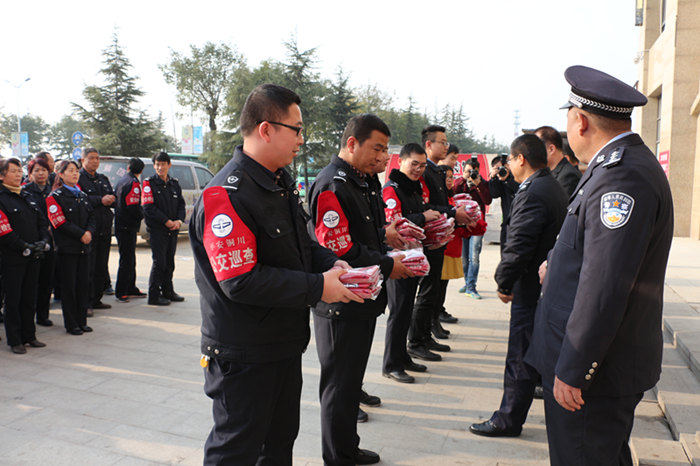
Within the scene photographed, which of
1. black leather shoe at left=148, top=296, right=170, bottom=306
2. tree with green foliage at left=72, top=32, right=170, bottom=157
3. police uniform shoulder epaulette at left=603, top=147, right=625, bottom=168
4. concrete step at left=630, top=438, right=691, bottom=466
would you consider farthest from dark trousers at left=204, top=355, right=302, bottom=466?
tree with green foliage at left=72, top=32, right=170, bottom=157

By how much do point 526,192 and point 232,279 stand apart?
239 cm

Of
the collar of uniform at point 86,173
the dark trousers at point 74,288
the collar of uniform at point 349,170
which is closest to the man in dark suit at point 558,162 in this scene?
the collar of uniform at point 349,170

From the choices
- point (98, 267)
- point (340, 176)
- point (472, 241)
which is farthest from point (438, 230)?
point (98, 267)

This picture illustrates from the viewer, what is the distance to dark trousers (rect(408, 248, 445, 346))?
520 centimetres

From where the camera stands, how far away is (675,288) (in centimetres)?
787

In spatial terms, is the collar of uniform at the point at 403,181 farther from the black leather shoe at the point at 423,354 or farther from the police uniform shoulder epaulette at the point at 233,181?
the police uniform shoulder epaulette at the point at 233,181

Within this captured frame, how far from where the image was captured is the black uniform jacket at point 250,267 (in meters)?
1.96

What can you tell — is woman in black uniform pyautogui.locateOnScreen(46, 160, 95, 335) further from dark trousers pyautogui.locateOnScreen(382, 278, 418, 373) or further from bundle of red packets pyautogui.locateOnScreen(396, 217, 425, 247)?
bundle of red packets pyautogui.locateOnScreen(396, 217, 425, 247)

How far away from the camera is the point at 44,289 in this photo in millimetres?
6523

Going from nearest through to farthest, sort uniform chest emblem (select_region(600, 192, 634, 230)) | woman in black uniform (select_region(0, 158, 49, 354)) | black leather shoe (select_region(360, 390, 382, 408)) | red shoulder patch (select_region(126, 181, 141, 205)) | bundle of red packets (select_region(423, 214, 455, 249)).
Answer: uniform chest emblem (select_region(600, 192, 634, 230))
black leather shoe (select_region(360, 390, 382, 408))
bundle of red packets (select_region(423, 214, 455, 249))
woman in black uniform (select_region(0, 158, 49, 354))
red shoulder patch (select_region(126, 181, 141, 205))

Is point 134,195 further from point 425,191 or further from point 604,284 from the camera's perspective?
point 604,284

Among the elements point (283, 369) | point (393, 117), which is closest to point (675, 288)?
point (283, 369)

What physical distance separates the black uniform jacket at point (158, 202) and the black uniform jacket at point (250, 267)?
567cm

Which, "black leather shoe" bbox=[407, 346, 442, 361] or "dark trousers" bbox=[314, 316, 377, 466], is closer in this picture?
"dark trousers" bbox=[314, 316, 377, 466]
